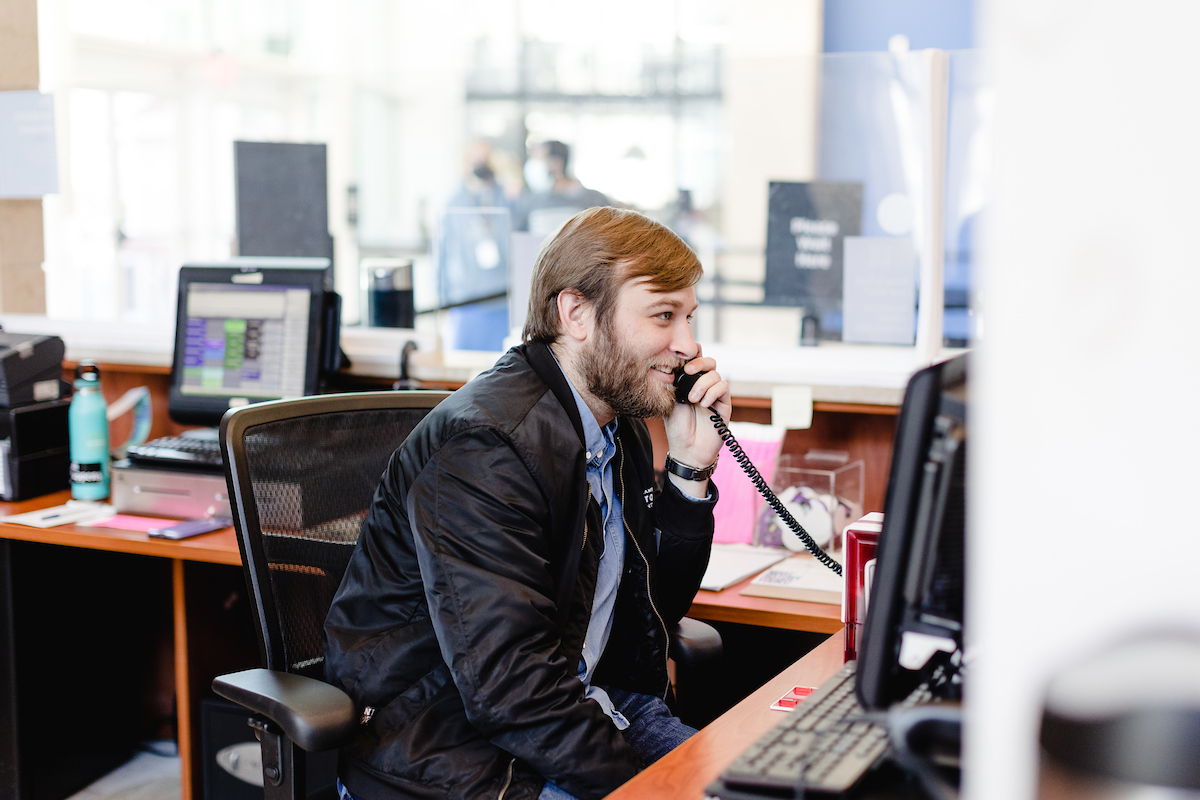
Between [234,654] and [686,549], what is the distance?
1.34 meters

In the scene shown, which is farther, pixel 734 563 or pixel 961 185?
pixel 961 185

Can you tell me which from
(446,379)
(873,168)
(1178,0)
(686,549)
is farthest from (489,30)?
(1178,0)

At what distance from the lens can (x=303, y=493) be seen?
5.22 ft

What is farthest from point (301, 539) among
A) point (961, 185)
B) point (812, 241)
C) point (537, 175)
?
point (537, 175)

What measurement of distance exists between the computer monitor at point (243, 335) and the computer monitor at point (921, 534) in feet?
5.72

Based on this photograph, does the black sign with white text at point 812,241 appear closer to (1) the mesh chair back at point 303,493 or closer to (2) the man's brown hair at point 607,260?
(2) the man's brown hair at point 607,260

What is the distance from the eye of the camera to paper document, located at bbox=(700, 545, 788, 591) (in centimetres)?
186

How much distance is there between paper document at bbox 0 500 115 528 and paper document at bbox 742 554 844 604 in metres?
1.41

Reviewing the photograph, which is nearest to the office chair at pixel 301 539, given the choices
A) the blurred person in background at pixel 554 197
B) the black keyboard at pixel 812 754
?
the black keyboard at pixel 812 754

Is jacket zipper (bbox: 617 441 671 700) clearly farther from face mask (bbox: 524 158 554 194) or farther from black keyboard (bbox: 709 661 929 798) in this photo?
face mask (bbox: 524 158 554 194)

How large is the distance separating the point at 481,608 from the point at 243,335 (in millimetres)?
1401

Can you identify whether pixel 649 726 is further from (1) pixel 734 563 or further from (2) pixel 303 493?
(2) pixel 303 493

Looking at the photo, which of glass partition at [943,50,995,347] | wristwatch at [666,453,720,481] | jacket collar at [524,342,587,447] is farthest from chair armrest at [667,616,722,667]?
glass partition at [943,50,995,347]

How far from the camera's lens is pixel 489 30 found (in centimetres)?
851
